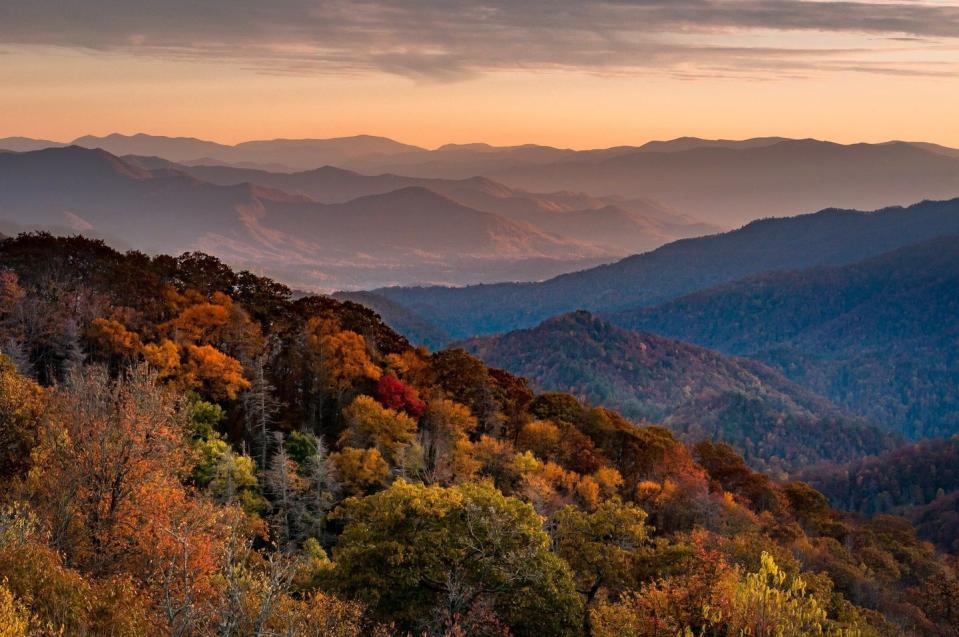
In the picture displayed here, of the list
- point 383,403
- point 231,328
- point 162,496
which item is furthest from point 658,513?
point 162,496

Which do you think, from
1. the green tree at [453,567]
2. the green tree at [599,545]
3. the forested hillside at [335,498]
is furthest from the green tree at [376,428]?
the green tree at [453,567]

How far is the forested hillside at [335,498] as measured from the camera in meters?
32.2

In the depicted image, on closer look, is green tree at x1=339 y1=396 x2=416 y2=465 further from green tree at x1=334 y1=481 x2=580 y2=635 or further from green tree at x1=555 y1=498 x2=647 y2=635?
green tree at x1=334 y1=481 x2=580 y2=635

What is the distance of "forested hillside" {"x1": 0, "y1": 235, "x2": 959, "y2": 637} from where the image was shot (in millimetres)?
32156

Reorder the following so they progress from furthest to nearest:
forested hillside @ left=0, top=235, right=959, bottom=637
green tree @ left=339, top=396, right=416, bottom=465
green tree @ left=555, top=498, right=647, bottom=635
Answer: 1. green tree @ left=339, top=396, right=416, bottom=465
2. green tree @ left=555, top=498, right=647, bottom=635
3. forested hillside @ left=0, top=235, right=959, bottom=637

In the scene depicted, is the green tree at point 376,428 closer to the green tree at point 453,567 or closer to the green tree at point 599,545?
the green tree at point 599,545

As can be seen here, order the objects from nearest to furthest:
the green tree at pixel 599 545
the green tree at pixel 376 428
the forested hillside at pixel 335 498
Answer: the forested hillside at pixel 335 498 → the green tree at pixel 599 545 → the green tree at pixel 376 428


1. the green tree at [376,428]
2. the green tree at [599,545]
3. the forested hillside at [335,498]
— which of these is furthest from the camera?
the green tree at [376,428]

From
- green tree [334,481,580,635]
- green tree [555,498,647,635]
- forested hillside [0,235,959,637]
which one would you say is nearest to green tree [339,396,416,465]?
forested hillside [0,235,959,637]

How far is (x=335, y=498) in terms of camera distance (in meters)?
66.5

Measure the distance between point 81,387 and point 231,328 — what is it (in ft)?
134

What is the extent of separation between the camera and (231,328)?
279ft

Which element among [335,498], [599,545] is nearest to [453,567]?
[599,545]

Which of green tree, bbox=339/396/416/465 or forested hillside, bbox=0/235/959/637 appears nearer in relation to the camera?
forested hillside, bbox=0/235/959/637
